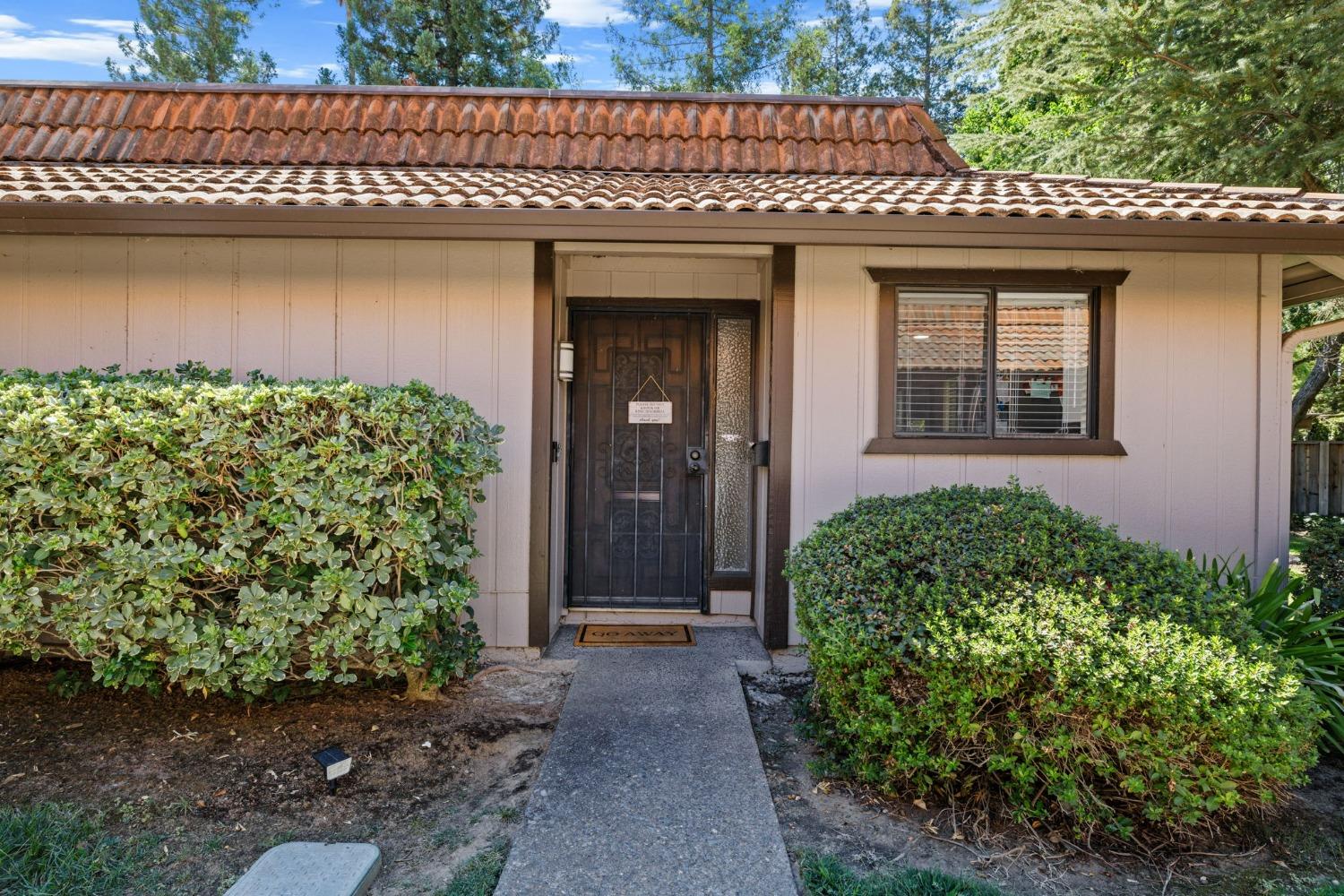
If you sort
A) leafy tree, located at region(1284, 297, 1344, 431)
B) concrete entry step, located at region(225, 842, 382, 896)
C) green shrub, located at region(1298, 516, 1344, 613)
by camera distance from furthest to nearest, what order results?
leafy tree, located at region(1284, 297, 1344, 431) < green shrub, located at region(1298, 516, 1344, 613) < concrete entry step, located at region(225, 842, 382, 896)

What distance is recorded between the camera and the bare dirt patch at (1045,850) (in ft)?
8.20

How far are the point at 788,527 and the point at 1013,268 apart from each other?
2110 mm

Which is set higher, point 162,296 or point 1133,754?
point 162,296

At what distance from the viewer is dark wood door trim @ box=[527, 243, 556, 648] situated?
15.0ft

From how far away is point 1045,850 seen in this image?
2.64m

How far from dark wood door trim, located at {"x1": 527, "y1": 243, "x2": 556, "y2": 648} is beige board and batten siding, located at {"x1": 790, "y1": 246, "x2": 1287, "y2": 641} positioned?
153cm

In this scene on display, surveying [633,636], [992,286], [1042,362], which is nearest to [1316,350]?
[1042,362]

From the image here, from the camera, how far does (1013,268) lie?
4602 millimetres

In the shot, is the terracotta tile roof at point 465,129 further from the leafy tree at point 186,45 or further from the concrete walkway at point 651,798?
the leafy tree at point 186,45

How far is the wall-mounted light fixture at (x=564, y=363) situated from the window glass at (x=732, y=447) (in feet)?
3.64

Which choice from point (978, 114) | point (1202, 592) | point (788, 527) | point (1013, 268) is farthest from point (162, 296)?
point (978, 114)

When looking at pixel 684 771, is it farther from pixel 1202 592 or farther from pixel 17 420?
pixel 17 420

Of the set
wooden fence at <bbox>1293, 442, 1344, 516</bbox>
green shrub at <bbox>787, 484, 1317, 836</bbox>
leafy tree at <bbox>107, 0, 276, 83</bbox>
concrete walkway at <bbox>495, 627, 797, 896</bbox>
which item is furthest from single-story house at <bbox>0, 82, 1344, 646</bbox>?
leafy tree at <bbox>107, 0, 276, 83</bbox>

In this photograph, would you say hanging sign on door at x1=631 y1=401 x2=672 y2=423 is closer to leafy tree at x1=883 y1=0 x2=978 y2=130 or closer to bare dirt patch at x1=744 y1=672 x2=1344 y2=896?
bare dirt patch at x1=744 y1=672 x2=1344 y2=896
